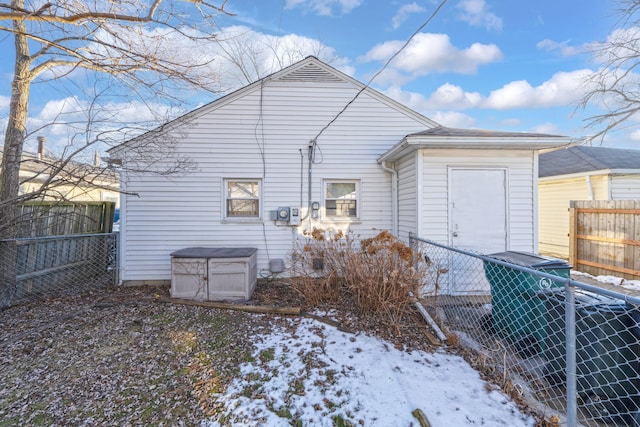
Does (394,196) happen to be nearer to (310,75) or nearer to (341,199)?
(341,199)

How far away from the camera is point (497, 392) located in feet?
7.98

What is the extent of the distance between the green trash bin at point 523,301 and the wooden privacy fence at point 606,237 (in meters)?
4.17

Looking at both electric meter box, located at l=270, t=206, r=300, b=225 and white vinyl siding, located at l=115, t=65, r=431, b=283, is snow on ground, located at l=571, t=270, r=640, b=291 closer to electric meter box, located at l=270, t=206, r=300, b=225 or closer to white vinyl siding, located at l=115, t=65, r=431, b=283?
white vinyl siding, located at l=115, t=65, r=431, b=283

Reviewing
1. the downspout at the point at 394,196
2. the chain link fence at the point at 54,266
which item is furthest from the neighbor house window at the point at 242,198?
the downspout at the point at 394,196

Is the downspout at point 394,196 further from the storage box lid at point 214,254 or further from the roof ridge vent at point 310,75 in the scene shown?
the storage box lid at point 214,254

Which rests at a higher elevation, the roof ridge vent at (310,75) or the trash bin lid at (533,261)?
the roof ridge vent at (310,75)

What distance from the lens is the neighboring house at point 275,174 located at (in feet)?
19.2

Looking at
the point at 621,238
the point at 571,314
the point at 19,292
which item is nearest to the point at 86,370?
the point at 19,292

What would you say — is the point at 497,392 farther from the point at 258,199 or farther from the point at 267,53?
the point at 267,53

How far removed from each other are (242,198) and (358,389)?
4.55 metres

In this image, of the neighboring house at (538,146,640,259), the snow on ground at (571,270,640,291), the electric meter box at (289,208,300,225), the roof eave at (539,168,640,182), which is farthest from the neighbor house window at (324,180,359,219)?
the roof eave at (539,168,640,182)

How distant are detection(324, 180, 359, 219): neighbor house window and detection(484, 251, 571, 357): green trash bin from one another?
10.2 feet

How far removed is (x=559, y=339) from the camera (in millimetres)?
2730

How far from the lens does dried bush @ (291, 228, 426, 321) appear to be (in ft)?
12.5
